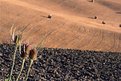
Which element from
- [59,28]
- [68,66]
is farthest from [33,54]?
[59,28]

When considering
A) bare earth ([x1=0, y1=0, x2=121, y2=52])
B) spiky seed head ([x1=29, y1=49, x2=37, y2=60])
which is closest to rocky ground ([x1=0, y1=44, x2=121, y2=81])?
bare earth ([x1=0, y1=0, x2=121, y2=52])

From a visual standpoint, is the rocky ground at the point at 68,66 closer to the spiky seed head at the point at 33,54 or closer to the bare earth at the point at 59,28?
the bare earth at the point at 59,28

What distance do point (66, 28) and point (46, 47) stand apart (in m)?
7.18

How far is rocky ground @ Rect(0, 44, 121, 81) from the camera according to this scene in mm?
16094

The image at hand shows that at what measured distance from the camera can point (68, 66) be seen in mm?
18312

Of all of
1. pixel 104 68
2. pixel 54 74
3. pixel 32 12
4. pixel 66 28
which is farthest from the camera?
pixel 32 12

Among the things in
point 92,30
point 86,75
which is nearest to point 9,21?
point 92,30

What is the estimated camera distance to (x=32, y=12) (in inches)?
1335

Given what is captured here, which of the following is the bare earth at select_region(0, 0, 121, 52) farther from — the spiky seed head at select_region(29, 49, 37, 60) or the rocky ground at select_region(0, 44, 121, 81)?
the spiky seed head at select_region(29, 49, 37, 60)

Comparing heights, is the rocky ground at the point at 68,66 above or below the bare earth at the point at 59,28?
above

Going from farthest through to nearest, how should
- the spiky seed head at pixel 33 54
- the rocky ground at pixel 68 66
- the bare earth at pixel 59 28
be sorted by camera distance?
the bare earth at pixel 59 28 < the rocky ground at pixel 68 66 < the spiky seed head at pixel 33 54

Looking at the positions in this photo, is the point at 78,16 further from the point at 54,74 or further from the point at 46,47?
the point at 54,74

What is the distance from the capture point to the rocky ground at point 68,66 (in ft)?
52.8

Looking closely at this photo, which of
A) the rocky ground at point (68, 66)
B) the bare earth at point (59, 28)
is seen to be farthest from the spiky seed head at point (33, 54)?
the bare earth at point (59, 28)
